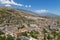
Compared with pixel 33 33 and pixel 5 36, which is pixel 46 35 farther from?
pixel 5 36

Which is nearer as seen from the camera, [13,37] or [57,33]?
[13,37]

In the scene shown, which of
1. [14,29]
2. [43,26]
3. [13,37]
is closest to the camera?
[13,37]

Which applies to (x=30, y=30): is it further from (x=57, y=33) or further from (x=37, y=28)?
(x=57, y=33)

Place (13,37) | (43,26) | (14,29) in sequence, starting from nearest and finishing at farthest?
(13,37)
(14,29)
(43,26)

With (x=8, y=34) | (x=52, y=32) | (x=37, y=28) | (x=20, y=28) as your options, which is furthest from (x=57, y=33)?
(x=8, y=34)

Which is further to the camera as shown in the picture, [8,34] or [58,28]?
[58,28]

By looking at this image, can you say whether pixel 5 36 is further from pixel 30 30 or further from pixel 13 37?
pixel 30 30

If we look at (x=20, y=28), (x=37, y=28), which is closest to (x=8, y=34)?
(x=20, y=28)
